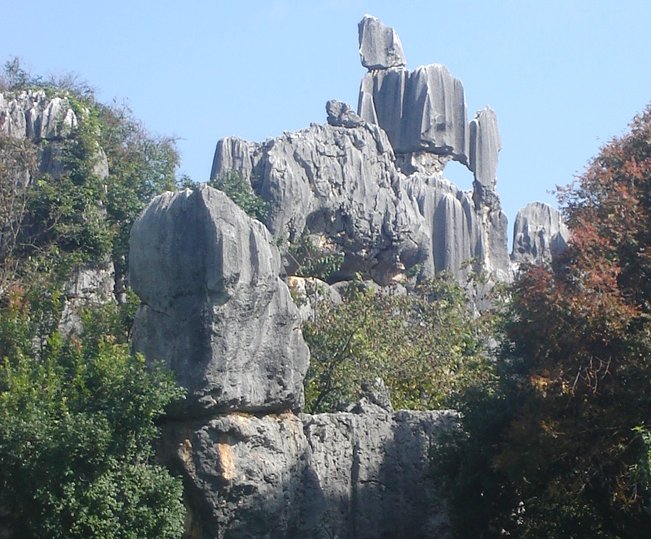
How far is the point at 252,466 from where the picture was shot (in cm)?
1627

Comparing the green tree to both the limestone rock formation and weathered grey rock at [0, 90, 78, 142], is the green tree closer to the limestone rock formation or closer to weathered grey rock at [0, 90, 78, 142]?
weathered grey rock at [0, 90, 78, 142]

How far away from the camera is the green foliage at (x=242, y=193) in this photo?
27.9 m

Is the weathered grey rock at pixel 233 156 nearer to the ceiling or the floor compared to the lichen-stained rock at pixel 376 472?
nearer to the ceiling

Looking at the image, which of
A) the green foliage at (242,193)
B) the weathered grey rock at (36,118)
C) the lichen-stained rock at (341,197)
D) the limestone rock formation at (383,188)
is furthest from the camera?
the limestone rock formation at (383,188)

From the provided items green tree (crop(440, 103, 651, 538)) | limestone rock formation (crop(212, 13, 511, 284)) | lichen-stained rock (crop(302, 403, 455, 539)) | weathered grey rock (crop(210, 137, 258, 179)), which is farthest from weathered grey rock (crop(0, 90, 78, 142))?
green tree (crop(440, 103, 651, 538))

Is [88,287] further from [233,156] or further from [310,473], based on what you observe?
[233,156]

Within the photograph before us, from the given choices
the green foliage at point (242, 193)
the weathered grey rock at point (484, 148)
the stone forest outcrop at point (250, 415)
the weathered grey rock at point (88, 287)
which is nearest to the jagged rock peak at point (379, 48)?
the weathered grey rock at point (484, 148)

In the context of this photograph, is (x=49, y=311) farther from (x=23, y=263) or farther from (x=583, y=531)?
(x=583, y=531)

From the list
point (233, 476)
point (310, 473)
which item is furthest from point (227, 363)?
point (310, 473)

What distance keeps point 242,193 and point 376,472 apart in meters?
11.4

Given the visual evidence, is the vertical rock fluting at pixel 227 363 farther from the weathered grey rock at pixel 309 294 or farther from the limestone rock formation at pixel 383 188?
the limestone rock formation at pixel 383 188

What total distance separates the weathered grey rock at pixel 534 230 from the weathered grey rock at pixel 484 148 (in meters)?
2.90

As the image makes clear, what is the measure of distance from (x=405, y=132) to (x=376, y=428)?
24.8 m

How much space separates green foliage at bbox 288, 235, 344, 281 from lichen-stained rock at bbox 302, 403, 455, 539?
9970 millimetres
